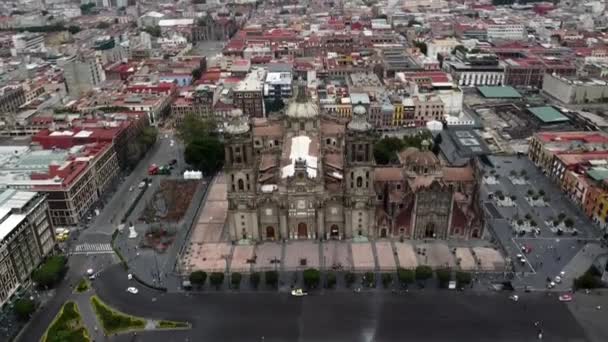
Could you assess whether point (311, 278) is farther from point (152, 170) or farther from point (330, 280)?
point (152, 170)

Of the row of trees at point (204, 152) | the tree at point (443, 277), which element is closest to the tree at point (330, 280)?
the tree at point (443, 277)

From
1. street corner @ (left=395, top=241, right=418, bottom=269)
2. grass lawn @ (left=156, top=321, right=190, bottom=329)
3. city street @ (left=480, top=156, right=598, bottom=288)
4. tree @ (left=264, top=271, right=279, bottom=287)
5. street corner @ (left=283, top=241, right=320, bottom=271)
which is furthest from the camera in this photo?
street corner @ (left=283, top=241, right=320, bottom=271)

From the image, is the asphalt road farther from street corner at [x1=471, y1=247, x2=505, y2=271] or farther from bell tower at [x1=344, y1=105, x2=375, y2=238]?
bell tower at [x1=344, y1=105, x2=375, y2=238]

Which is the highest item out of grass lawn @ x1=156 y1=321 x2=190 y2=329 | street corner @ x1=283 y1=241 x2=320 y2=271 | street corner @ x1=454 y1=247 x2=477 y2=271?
street corner @ x1=454 y1=247 x2=477 y2=271

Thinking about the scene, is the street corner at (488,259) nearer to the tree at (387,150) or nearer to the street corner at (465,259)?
the street corner at (465,259)

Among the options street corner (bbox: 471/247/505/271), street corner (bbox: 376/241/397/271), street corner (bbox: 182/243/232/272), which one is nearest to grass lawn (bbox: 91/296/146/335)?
street corner (bbox: 182/243/232/272)
